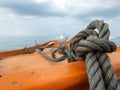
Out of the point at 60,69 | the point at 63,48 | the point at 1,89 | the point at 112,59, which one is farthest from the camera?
the point at 63,48

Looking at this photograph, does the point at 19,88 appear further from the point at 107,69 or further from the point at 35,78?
the point at 107,69

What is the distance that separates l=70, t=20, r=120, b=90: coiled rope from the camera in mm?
937

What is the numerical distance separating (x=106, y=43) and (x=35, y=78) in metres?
0.35

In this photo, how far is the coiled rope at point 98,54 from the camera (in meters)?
0.94

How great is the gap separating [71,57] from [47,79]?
0.37m

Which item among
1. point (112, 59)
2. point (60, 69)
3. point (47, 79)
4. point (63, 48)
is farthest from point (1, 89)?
point (63, 48)

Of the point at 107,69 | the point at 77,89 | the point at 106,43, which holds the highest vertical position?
the point at 106,43

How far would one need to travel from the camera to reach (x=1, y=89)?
930mm

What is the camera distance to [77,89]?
1.02 meters

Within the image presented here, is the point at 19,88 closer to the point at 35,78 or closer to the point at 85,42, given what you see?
the point at 35,78

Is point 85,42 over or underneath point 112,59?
over

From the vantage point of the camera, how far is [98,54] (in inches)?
39.5

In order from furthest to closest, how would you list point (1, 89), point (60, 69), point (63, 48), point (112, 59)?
1. point (63, 48)
2. point (112, 59)
3. point (60, 69)
4. point (1, 89)

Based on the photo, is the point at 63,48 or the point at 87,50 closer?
the point at 87,50
